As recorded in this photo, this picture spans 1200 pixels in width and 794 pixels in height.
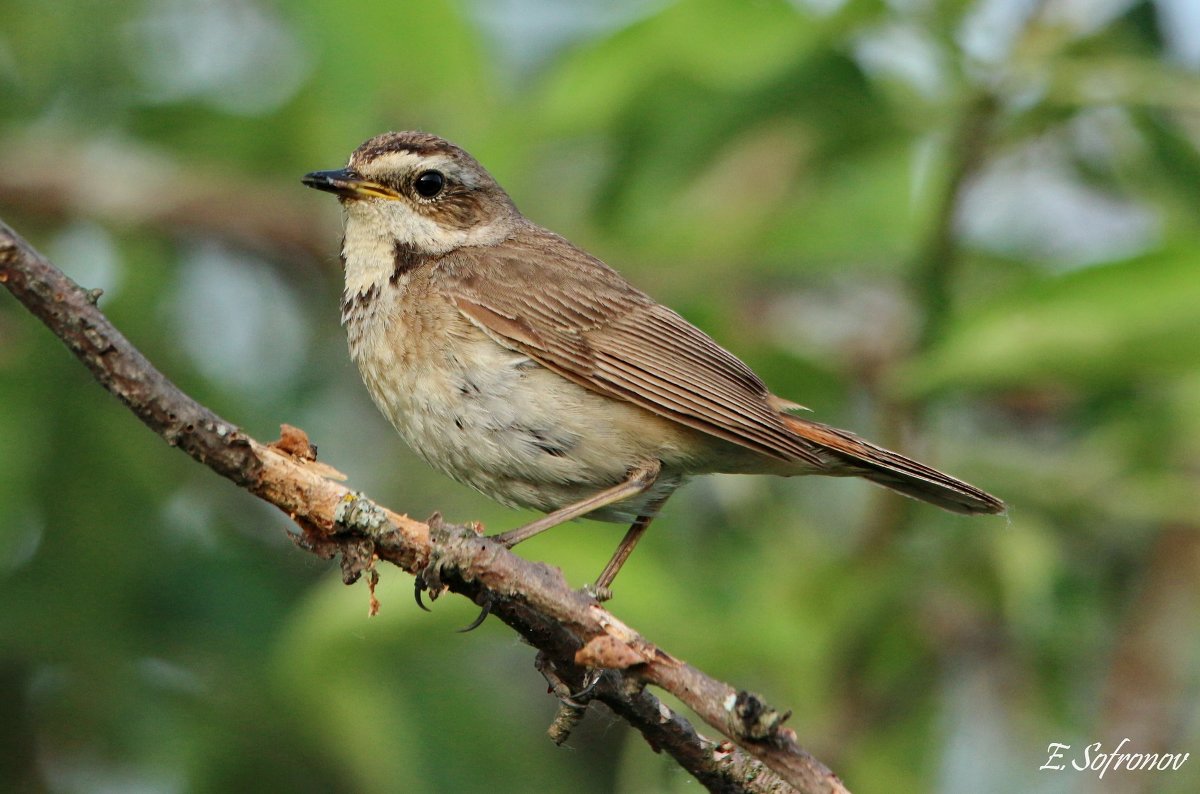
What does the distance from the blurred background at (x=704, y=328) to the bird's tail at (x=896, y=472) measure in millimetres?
354

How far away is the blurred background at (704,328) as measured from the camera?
517cm

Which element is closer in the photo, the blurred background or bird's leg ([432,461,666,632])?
bird's leg ([432,461,666,632])

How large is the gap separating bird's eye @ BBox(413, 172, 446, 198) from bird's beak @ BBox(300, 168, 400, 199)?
0.11 metres

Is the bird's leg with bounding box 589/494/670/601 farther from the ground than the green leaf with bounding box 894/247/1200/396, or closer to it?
closer to it

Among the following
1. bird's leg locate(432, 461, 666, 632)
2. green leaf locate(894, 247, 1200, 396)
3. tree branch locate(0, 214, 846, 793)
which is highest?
green leaf locate(894, 247, 1200, 396)

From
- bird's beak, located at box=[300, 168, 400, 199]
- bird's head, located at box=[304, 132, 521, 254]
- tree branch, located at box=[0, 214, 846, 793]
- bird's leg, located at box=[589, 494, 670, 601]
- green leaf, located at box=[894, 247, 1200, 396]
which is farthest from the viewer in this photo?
bird's head, located at box=[304, 132, 521, 254]

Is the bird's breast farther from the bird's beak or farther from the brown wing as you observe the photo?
the bird's beak

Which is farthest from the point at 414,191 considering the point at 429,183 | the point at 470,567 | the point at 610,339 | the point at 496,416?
the point at 470,567

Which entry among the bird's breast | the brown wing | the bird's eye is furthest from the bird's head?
the bird's breast

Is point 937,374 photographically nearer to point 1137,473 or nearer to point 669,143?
point 1137,473

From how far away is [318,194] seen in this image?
6898mm

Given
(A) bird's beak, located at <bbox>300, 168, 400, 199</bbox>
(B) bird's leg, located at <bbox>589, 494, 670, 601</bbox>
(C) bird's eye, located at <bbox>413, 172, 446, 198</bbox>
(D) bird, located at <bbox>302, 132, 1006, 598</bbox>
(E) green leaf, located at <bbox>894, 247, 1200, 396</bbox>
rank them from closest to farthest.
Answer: (E) green leaf, located at <bbox>894, 247, 1200, 396</bbox> → (D) bird, located at <bbox>302, 132, 1006, 598</bbox> → (B) bird's leg, located at <bbox>589, 494, 670, 601</bbox> → (A) bird's beak, located at <bbox>300, 168, 400, 199</bbox> → (C) bird's eye, located at <bbox>413, 172, 446, 198</bbox>

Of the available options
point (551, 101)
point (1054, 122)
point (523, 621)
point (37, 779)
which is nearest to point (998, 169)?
point (1054, 122)

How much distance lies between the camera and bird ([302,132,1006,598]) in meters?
4.79
